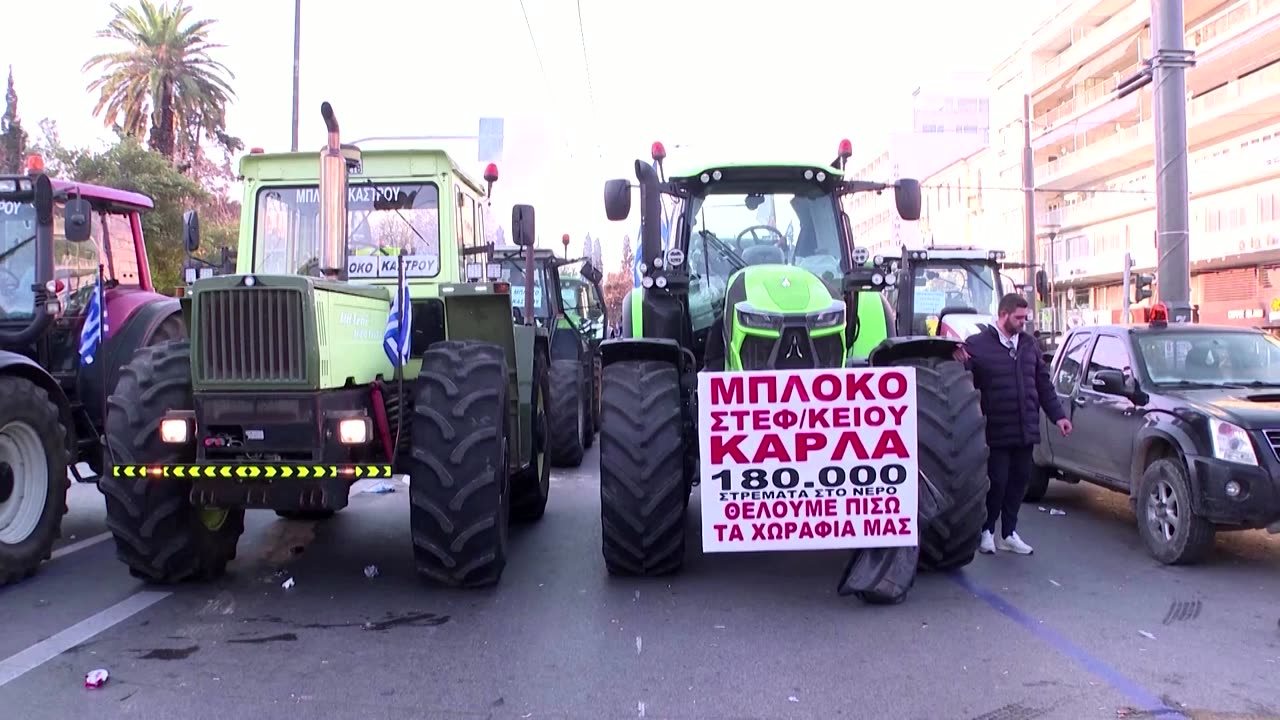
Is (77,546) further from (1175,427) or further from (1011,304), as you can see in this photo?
(1175,427)

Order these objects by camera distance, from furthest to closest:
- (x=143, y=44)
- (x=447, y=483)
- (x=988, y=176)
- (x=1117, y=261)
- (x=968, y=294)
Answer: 1. (x=988, y=176)
2. (x=1117, y=261)
3. (x=143, y=44)
4. (x=968, y=294)
5. (x=447, y=483)

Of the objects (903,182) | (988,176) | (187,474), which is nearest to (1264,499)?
(903,182)

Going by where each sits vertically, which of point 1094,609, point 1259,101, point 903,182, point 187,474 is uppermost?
point 1259,101

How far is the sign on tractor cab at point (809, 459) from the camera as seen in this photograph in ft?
Answer: 19.0

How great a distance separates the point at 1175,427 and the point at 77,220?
7.62m

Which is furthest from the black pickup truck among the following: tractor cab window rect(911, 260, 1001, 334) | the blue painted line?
tractor cab window rect(911, 260, 1001, 334)

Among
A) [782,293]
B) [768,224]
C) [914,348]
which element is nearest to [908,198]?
[768,224]

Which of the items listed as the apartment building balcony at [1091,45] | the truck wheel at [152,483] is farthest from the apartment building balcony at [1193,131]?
the truck wheel at [152,483]

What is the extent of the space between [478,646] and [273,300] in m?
2.17

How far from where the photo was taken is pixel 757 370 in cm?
614

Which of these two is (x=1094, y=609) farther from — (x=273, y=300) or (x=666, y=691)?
(x=273, y=300)

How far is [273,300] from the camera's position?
5.49 m

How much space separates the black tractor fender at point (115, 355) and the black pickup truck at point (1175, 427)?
24.6 feet

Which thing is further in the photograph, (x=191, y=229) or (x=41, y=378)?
(x=191, y=229)
